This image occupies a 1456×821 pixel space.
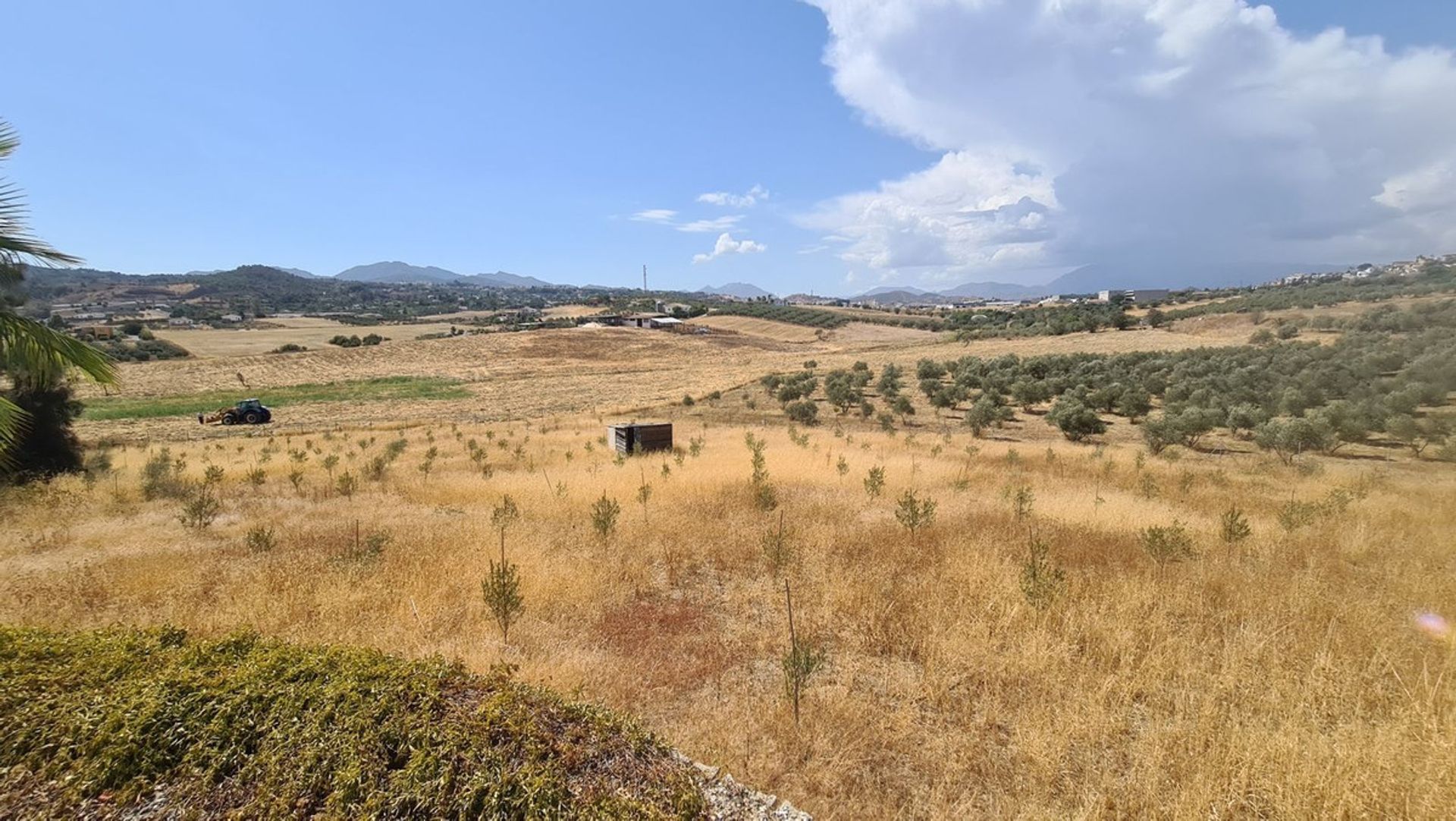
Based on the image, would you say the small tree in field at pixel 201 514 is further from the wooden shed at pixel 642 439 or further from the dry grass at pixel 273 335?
the dry grass at pixel 273 335

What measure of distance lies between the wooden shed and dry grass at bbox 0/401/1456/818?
7.46 meters

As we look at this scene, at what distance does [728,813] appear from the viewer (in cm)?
Result: 254

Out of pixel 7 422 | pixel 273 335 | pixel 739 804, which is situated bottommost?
pixel 739 804

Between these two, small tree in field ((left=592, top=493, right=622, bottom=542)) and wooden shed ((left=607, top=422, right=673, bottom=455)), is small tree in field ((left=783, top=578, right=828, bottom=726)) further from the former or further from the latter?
wooden shed ((left=607, top=422, right=673, bottom=455))

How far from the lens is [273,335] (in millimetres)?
98000

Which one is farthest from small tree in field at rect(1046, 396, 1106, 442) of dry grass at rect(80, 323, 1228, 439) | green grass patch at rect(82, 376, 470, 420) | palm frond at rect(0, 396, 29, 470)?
green grass patch at rect(82, 376, 470, 420)

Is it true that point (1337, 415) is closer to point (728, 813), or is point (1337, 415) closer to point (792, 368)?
point (728, 813)

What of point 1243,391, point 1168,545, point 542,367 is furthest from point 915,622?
point 542,367

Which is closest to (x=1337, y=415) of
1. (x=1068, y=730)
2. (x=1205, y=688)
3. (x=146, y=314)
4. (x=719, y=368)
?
(x=1205, y=688)

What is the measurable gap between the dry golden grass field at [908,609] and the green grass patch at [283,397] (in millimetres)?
37547

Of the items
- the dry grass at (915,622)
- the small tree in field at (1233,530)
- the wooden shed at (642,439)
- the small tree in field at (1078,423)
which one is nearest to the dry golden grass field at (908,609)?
the dry grass at (915,622)

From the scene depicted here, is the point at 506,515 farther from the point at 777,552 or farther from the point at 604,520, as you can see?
the point at 777,552

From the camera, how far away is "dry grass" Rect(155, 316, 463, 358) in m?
80.9

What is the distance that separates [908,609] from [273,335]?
123m
